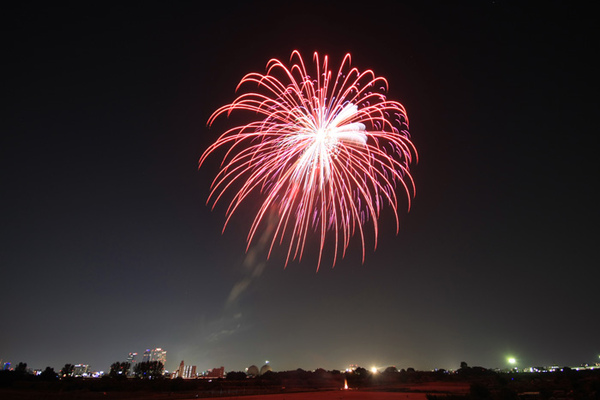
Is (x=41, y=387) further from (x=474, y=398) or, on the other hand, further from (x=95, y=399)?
(x=474, y=398)

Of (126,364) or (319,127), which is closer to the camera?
(319,127)

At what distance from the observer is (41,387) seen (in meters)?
55.5

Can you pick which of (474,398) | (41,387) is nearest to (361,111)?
(474,398)

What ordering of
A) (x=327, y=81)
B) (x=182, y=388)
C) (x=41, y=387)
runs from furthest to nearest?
(x=182, y=388), (x=41, y=387), (x=327, y=81)

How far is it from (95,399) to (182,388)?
25.2 m

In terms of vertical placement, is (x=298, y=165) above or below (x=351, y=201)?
above

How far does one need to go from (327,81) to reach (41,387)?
64879 mm

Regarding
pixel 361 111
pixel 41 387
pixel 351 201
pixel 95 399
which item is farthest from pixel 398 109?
pixel 41 387

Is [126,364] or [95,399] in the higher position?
[126,364]

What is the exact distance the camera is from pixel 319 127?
2356 centimetres

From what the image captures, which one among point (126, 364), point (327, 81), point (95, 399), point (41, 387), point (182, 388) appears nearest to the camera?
point (327, 81)

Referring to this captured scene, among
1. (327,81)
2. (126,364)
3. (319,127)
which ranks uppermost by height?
(327,81)

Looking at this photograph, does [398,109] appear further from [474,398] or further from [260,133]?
[474,398]

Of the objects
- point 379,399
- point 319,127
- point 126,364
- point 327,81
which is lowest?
point 379,399
